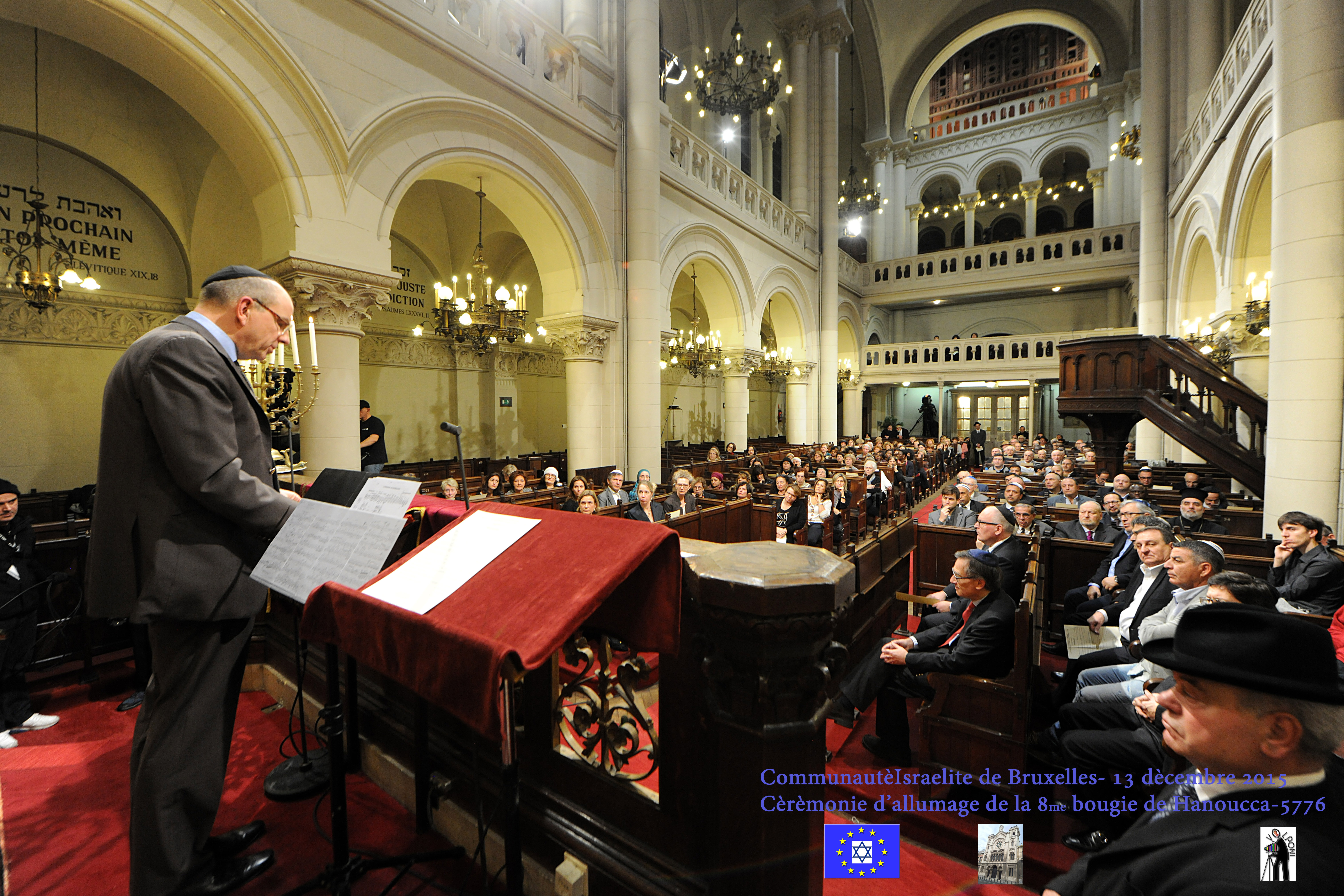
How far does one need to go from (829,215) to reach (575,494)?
15.2 metres

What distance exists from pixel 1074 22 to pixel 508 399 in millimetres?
26521

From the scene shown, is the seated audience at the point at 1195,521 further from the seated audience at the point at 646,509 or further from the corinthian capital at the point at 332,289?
the corinthian capital at the point at 332,289

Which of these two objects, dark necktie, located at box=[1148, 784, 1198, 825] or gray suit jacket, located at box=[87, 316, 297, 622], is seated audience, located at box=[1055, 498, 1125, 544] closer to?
dark necktie, located at box=[1148, 784, 1198, 825]

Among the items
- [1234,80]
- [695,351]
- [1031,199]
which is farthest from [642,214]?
[1031,199]

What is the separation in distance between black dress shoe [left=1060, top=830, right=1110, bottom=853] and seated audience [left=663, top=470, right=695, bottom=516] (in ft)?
16.3

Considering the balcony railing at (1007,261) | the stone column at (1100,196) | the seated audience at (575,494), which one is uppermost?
the stone column at (1100,196)

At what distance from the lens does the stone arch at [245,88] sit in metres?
5.06

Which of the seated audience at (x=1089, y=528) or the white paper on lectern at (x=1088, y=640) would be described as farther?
the seated audience at (x=1089, y=528)

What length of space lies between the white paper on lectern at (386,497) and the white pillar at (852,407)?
22.7 m

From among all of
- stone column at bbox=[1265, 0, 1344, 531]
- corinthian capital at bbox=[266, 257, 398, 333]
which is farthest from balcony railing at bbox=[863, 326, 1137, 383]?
corinthian capital at bbox=[266, 257, 398, 333]

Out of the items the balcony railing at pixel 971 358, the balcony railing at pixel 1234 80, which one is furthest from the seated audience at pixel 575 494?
the balcony railing at pixel 971 358

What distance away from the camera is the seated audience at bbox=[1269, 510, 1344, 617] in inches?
148

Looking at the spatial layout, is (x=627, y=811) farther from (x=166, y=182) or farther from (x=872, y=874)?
(x=166, y=182)

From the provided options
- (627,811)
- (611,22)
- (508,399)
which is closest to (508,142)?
(611,22)
